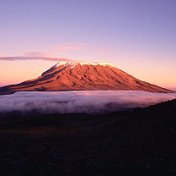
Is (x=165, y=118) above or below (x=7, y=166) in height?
above

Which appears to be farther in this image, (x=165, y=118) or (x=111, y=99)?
(x=111, y=99)

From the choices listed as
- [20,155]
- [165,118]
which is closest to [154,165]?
[20,155]

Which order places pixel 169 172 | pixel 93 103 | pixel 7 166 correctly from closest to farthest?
pixel 169 172
pixel 7 166
pixel 93 103

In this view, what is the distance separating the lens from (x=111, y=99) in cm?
18212

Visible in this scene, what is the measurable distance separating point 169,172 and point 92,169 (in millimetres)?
4723

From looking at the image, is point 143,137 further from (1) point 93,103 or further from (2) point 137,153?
(1) point 93,103

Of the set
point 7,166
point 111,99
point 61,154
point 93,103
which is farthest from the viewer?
point 111,99

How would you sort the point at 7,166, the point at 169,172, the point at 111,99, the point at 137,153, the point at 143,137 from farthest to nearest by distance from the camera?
the point at 111,99, the point at 143,137, the point at 137,153, the point at 7,166, the point at 169,172

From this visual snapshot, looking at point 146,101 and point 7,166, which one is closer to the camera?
point 7,166

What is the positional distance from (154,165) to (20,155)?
11.2m

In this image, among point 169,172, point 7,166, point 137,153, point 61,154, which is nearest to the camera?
point 169,172

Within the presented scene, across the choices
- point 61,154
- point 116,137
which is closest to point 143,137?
point 116,137

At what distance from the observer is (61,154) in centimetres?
2838

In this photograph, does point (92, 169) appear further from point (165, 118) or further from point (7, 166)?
point (165, 118)
